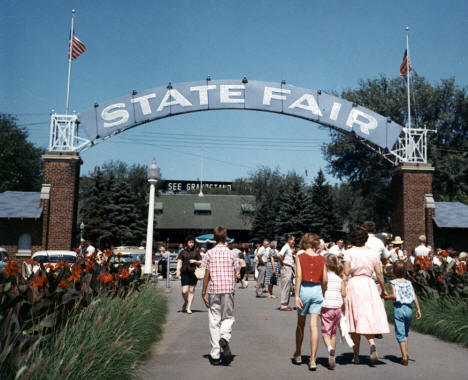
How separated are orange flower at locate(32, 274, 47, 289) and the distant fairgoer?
237cm

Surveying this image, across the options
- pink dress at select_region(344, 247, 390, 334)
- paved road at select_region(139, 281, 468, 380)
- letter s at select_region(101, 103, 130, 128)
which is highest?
letter s at select_region(101, 103, 130, 128)

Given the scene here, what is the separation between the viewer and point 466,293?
381 inches

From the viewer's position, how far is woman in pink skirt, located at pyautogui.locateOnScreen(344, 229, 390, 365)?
7.12m

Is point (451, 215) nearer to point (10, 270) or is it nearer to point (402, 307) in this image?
point (402, 307)

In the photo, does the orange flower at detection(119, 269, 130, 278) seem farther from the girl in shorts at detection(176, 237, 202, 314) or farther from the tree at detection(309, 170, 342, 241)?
the tree at detection(309, 170, 342, 241)

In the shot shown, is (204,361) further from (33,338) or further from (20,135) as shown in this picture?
(20,135)

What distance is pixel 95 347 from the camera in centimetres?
546

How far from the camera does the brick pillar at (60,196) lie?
23141mm

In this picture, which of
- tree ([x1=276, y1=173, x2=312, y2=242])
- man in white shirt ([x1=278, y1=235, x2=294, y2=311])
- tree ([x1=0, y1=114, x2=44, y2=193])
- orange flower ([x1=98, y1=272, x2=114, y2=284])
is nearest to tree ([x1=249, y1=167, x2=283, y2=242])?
tree ([x1=276, y1=173, x2=312, y2=242])

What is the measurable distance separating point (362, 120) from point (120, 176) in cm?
4712

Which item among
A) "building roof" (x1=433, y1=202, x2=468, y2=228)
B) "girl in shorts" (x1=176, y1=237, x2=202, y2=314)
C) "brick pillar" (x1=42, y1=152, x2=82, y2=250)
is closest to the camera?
"girl in shorts" (x1=176, y1=237, x2=202, y2=314)

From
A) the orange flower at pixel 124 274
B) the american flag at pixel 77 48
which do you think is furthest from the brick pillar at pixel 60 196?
the orange flower at pixel 124 274

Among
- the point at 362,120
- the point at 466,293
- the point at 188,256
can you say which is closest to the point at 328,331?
the point at 466,293

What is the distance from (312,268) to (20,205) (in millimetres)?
20729
